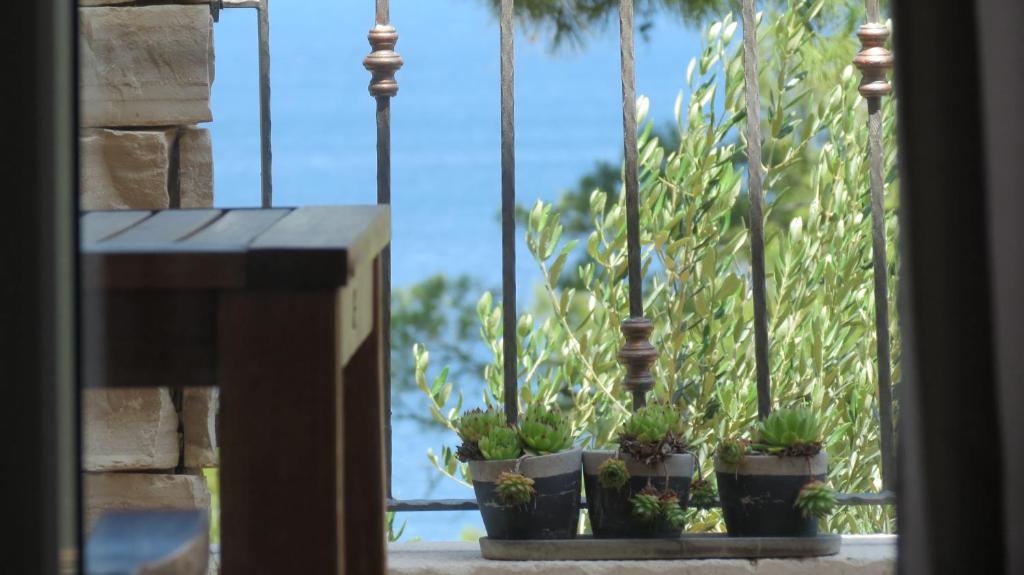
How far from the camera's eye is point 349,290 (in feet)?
3.15

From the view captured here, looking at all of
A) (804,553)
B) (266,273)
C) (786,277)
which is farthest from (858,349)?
(266,273)

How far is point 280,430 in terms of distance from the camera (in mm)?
872

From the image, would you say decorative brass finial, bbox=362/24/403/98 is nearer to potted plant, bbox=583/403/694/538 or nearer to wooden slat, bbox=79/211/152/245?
potted plant, bbox=583/403/694/538

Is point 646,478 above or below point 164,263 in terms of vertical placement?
below

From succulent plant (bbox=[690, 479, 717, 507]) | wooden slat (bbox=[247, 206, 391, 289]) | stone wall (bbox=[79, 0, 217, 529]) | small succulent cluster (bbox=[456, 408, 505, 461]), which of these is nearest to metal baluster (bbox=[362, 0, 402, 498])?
small succulent cluster (bbox=[456, 408, 505, 461])

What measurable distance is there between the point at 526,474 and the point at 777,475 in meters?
0.36

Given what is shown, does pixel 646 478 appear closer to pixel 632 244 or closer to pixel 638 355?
pixel 638 355

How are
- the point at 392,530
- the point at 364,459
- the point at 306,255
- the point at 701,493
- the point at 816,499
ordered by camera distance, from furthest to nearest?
the point at 392,530 → the point at 701,493 → the point at 816,499 → the point at 364,459 → the point at 306,255

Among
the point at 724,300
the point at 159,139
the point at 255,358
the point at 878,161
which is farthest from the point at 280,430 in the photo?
the point at 724,300

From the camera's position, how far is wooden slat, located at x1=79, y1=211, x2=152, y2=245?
2.81ft

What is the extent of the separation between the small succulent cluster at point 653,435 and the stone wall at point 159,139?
606 mm

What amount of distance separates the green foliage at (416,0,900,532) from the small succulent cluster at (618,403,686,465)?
1.46 ft

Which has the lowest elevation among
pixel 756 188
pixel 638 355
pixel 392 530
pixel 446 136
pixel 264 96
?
pixel 392 530

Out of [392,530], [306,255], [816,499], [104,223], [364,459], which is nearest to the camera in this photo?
[306,255]
